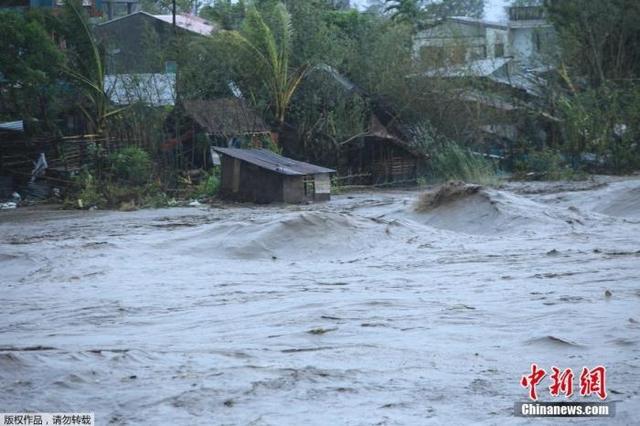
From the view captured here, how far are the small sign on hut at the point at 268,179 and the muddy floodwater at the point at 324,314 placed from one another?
11.6 feet

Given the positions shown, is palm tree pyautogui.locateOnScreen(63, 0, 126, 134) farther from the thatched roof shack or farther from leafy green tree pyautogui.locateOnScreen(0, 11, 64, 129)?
the thatched roof shack

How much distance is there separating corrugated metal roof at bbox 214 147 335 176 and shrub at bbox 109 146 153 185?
78.3 inches

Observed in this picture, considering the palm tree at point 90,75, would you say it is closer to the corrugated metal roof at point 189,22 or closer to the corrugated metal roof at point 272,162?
the corrugated metal roof at point 272,162

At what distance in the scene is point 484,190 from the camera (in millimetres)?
14719

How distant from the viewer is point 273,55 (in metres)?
23.4

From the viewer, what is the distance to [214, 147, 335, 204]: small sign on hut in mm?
19016

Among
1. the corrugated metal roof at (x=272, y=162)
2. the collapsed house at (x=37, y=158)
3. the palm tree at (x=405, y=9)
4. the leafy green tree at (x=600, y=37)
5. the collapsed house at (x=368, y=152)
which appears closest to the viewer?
the corrugated metal roof at (x=272, y=162)

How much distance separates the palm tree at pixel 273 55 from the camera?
77.4 ft

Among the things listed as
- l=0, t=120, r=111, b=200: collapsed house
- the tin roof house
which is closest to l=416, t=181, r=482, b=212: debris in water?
l=0, t=120, r=111, b=200: collapsed house

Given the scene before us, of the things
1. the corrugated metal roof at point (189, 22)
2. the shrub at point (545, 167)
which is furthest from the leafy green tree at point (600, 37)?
the corrugated metal roof at point (189, 22)

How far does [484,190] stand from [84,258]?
6.08 metres

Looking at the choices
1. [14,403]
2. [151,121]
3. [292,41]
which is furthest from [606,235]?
[292,41]

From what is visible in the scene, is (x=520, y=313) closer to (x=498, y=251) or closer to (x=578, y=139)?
(x=498, y=251)

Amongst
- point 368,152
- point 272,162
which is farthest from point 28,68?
point 368,152
